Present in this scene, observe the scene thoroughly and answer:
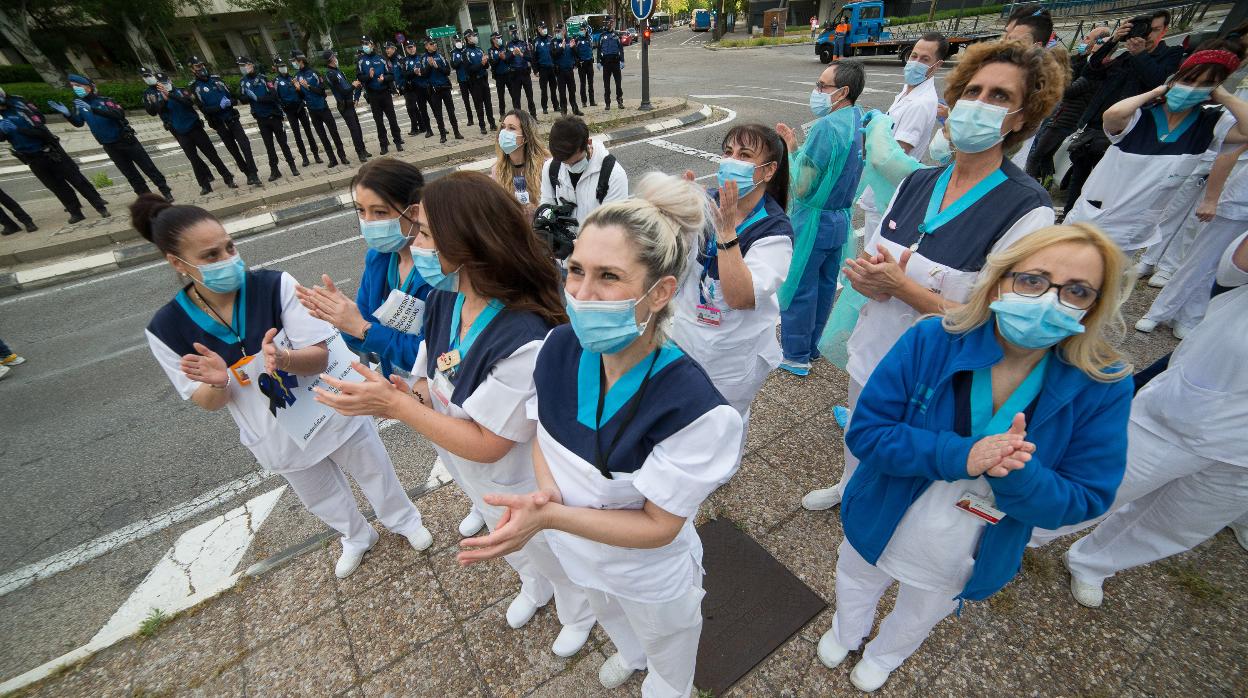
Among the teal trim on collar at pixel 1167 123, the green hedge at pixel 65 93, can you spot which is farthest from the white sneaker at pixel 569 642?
the green hedge at pixel 65 93

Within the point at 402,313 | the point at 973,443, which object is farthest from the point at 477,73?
the point at 973,443

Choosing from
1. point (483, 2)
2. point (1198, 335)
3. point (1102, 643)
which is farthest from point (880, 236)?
point (483, 2)

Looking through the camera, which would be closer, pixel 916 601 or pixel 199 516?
pixel 916 601

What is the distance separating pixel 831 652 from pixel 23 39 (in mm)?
36530

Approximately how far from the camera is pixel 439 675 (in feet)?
8.10

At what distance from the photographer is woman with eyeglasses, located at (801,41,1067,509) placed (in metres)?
2.04

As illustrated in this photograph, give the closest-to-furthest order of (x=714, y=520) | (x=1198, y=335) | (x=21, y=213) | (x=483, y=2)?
(x=1198, y=335), (x=714, y=520), (x=21, y=213), (x=483, y=2)

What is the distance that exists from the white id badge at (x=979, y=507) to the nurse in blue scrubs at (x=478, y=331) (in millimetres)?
1507

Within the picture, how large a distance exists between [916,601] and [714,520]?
1.25 meters

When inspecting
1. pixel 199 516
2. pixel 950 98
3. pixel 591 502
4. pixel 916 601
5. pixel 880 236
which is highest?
pixel 950 98

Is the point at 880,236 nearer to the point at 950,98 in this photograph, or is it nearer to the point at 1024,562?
the point at 950,98

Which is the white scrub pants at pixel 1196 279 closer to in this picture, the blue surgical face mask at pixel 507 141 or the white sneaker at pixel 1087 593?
the white sneaker at pixel 1087 593

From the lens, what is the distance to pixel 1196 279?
408 cm

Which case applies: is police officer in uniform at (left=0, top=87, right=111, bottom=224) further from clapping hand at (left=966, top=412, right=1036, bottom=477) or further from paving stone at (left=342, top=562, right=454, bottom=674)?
clapping hand at (left=966, top=412, right=1036, bottom=477)
